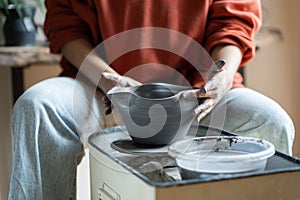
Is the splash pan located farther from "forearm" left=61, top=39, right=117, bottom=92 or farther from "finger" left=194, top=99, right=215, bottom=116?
"forearm" left=61, top=39, right=117, bottom=92

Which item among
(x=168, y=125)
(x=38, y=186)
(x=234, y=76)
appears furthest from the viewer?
(x=234, y=76)

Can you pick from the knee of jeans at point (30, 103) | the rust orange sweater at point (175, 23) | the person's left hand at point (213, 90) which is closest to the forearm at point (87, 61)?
the rust orange sweater at point (175, 23)

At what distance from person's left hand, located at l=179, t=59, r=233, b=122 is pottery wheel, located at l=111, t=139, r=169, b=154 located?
0.31ft

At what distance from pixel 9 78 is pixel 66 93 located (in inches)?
23.2

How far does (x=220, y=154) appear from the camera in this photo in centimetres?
97

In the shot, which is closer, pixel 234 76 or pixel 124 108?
pixel 124 108

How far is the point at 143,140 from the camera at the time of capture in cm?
104

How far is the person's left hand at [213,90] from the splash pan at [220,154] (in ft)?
0.24

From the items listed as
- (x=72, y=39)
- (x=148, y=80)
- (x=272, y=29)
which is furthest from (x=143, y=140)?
(x=272, y=29)

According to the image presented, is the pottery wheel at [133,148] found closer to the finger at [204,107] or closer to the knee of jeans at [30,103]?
the finger at [204,107]

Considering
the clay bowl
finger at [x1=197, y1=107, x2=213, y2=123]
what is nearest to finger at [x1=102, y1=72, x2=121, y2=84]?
the clay bowl

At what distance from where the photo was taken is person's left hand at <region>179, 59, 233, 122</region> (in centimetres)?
106

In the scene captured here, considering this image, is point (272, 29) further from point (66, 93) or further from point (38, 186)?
point (38, 186)

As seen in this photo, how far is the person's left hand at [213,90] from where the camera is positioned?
1.06 meters
